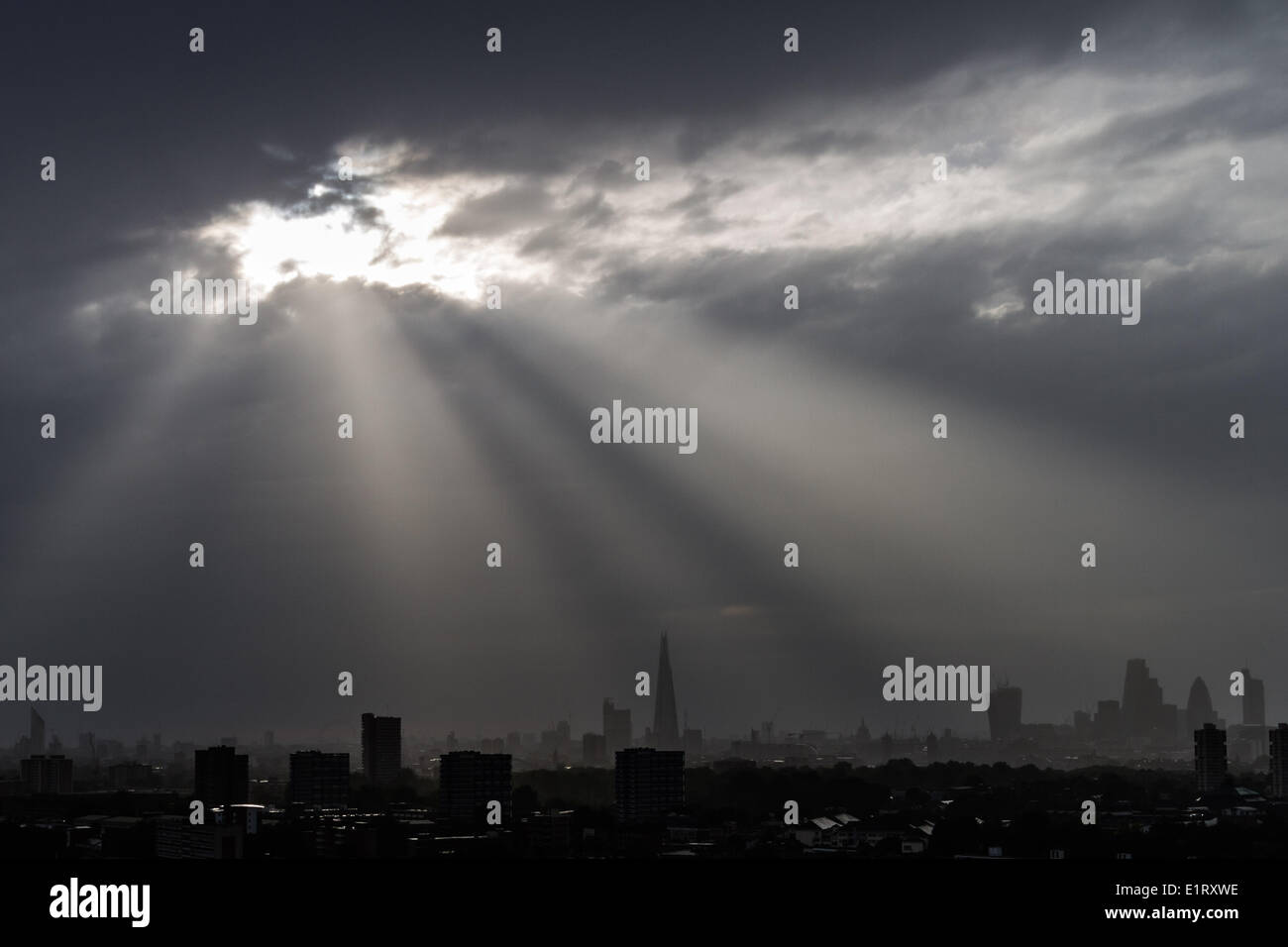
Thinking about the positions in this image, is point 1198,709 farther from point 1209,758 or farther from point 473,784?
point 473,784

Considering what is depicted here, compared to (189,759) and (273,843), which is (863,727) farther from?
(273,843)

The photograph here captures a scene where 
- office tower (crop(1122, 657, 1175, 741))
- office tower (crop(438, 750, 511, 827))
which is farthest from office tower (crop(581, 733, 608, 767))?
office tower (crop(1122, 657, 1175, 741))

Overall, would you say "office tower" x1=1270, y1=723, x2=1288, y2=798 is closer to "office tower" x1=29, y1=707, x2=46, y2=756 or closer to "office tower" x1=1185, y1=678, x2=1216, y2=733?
"office tower" x1=1185, y1=678, x2=1216, y2=733

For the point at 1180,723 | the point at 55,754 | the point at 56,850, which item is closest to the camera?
the point at 56,850

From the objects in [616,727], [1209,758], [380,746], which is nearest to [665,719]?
[616,727]
